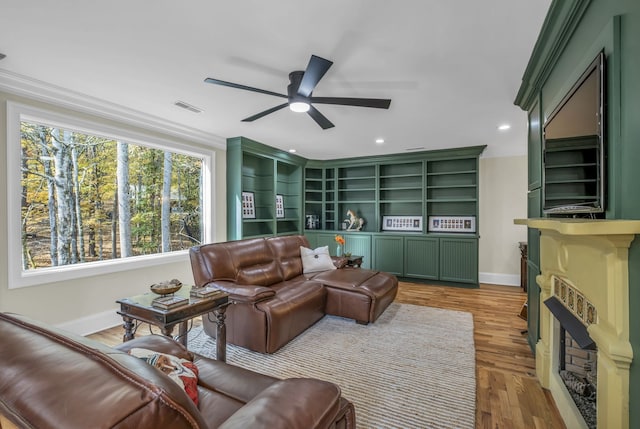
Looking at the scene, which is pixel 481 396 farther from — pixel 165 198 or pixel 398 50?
pixel 165 198

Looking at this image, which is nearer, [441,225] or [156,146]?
[156,146]

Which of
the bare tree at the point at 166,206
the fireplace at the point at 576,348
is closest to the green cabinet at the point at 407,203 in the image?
the bare tree at the point at 166,206

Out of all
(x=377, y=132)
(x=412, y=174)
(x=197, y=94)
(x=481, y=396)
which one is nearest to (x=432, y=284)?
(x=412, y=174)

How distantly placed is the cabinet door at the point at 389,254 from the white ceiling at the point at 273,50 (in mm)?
2759

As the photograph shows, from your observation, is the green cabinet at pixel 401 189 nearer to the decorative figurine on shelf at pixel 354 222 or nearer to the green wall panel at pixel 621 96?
the decorative figurine on shelf at pixel 354 222

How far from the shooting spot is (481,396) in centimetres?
211

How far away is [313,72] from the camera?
2012mm

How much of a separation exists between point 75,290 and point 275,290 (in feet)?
6.65

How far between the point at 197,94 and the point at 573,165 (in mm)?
2957

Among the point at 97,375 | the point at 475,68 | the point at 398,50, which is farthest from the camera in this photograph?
the point at 475,68

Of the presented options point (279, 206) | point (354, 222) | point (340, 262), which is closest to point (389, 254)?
point (354, 222)

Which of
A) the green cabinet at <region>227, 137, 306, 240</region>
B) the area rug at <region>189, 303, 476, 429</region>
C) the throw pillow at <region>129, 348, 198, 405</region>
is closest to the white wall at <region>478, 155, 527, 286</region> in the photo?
the area rug at <region>189, 303, 476, 429</region>

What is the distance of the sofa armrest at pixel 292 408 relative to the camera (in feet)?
2.89

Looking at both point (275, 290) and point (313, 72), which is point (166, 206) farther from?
point (313, 72)
